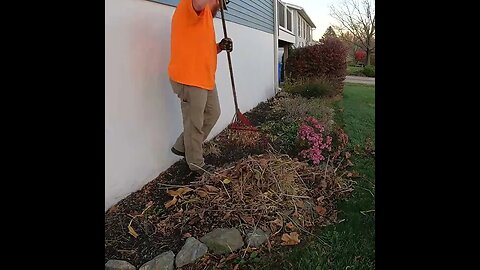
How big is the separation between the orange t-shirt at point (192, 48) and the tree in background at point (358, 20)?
396 millimetres

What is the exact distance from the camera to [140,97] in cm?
148

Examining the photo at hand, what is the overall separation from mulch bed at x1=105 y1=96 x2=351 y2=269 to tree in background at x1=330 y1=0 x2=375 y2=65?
0.37 meters

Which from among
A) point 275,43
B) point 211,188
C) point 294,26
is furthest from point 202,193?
point 275,43

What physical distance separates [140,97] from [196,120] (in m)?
0.21

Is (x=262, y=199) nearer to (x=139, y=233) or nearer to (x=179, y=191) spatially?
(x=179, y=191)

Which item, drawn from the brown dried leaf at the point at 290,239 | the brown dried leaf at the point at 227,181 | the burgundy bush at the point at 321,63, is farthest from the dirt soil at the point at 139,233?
the burgundy bush at the point at 321,63

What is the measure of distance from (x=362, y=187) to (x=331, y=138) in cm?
19

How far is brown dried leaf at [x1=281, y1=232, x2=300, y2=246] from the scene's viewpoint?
140 centimetres

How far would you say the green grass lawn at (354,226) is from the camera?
4.48 ft
